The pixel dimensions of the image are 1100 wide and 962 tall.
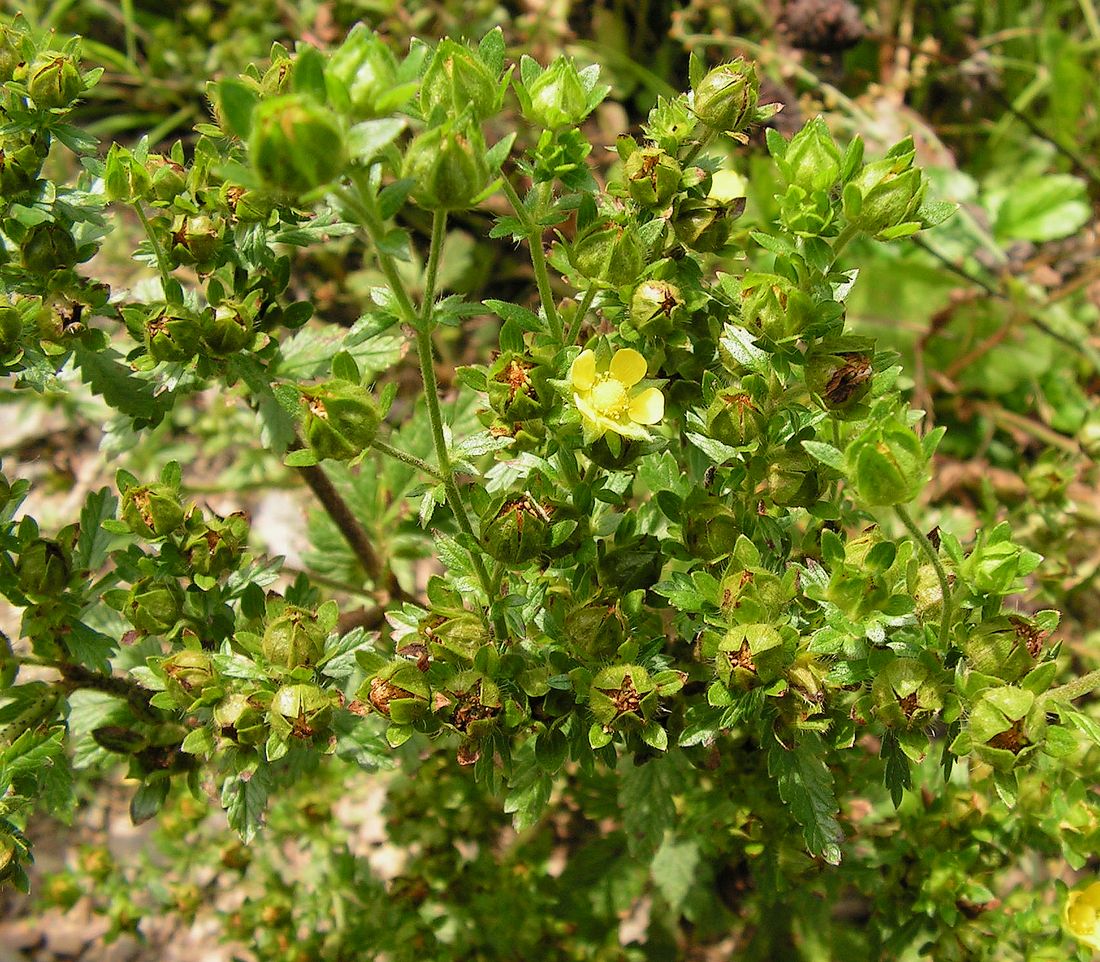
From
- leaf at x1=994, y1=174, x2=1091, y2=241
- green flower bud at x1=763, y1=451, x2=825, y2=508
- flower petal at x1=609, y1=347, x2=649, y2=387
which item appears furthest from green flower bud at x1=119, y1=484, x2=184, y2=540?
leaf at x1=994, y1=174, x2=1091, y2=241

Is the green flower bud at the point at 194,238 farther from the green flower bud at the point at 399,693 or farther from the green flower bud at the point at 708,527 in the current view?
the green flower bud at the point at 708,527

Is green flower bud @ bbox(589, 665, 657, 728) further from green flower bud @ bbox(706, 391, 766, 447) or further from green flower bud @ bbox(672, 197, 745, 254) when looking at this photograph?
green flower bud @ bbox(672, 197, 745, 254)

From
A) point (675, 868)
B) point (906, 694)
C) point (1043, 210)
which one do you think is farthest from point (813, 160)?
point (1043, 210)

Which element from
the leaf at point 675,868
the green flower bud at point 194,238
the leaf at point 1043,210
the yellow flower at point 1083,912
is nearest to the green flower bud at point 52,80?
the green flower bud at point 194,238

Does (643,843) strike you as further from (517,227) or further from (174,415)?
(174,415)

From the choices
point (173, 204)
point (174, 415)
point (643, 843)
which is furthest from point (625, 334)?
point (174, 415)
